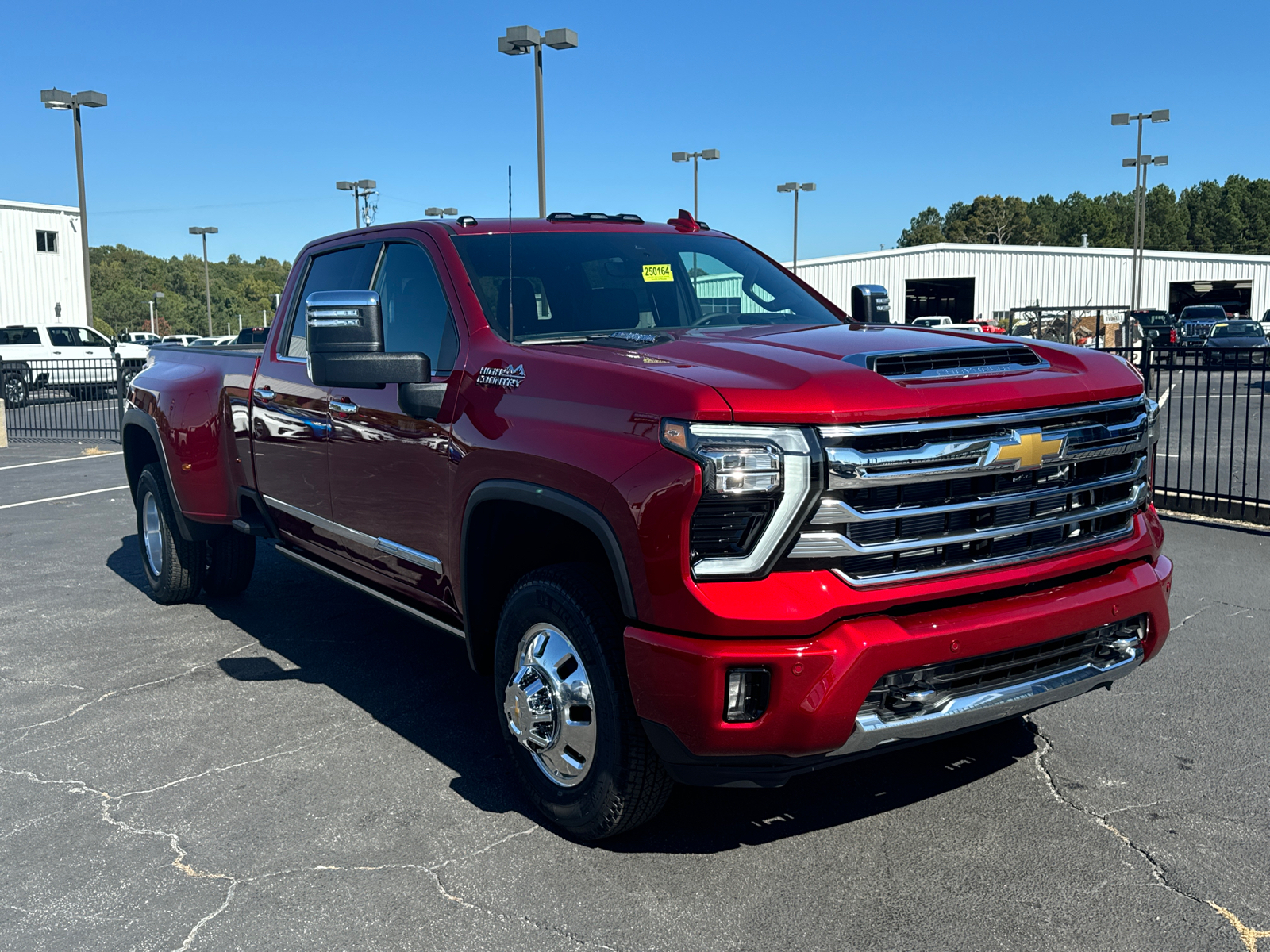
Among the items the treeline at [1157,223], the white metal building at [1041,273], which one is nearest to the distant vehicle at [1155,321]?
the white metal building at [1041,273]

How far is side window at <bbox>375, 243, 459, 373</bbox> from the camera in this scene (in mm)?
4258

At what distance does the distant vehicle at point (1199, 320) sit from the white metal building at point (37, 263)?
40.9 metres

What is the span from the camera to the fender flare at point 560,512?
124 inches

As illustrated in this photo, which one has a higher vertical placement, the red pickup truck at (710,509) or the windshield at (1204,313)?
the windshield at (1204,313)

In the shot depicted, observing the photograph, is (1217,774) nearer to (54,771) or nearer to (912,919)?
(912,919)

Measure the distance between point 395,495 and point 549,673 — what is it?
1.20 m

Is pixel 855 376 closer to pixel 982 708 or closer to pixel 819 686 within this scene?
pixel 819 686

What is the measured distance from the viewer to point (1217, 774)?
4043 mm

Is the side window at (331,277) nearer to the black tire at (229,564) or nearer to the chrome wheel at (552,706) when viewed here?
Answer: the black tire at (229,564)

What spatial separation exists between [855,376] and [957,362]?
0.46 metres

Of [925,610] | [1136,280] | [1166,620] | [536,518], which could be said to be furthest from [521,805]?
[1136,280]

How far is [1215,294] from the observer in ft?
226

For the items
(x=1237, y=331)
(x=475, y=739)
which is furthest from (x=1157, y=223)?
(x=475, y=739)

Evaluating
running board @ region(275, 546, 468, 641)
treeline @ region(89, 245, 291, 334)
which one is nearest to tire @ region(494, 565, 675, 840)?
running board @ region(275, 546, 468, 641)
